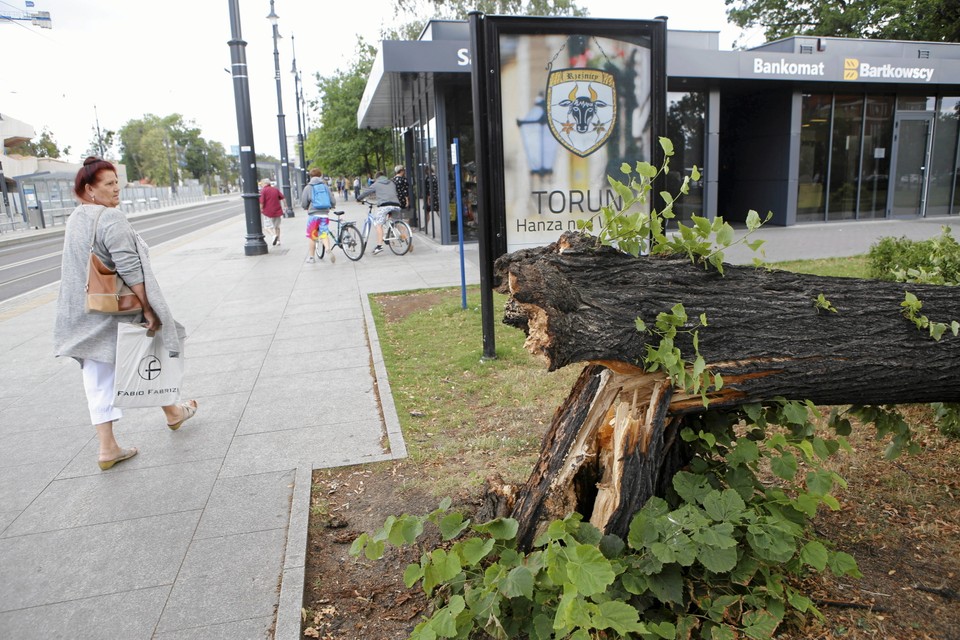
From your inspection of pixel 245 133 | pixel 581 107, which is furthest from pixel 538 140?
pixel 245 133

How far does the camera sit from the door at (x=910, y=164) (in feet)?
61.0

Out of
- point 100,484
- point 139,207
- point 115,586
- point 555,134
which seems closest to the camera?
point 115,586

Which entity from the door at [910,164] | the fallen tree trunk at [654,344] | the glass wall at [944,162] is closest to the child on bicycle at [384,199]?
the fallen tree trunk at [654,344]

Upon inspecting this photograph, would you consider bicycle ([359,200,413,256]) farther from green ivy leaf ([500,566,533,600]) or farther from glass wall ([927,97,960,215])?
glass wall ([927,97,960,215])

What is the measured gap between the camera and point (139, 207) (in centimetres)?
5912

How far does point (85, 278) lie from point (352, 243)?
10.0 meters

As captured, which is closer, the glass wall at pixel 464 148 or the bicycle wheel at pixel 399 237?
the bicycle wheel at pixel 399 237

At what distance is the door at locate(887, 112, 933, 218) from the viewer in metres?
18.6

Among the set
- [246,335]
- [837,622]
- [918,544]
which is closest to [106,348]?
[246,335]

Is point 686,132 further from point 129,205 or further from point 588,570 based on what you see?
point 129,205

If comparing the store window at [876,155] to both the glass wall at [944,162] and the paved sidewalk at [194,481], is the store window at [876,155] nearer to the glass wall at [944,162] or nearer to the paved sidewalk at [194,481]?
the glass wall at [944,162]

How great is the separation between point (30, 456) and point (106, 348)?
41.7 inches

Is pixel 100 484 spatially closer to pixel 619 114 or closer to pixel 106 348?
pixel 106 348

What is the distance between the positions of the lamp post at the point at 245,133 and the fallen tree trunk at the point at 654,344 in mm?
13545
